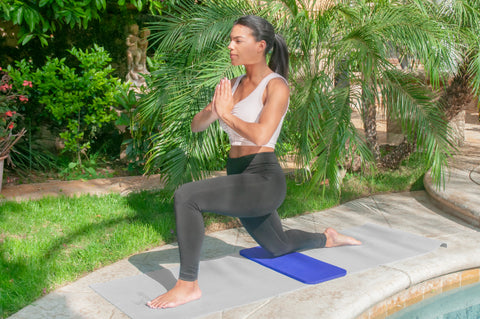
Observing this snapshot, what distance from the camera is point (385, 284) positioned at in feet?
11.6

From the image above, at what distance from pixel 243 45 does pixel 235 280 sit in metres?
1.47

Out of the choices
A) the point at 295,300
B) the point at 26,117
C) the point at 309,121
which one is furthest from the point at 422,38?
the point at 26,117

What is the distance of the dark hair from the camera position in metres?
3.20

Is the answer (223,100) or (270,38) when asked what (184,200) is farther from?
(270,38)

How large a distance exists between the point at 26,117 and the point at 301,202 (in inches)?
144

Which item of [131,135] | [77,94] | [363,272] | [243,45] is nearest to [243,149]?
[243,45]

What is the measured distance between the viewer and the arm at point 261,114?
300 cm

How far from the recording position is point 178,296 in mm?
3197

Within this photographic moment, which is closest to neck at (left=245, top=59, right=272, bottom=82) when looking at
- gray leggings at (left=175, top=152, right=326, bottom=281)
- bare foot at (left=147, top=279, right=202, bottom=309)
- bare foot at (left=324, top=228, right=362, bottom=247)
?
gray leggings at (left=175, top=152, right=326, bottom=281)

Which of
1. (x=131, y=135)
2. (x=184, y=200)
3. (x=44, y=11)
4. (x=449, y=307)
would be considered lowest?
(x=449, y=307)

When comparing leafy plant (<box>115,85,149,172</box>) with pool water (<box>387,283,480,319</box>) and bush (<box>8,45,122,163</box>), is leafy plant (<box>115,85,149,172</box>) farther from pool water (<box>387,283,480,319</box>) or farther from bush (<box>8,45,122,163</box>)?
pool water (<box>387,283,480,319</box>)

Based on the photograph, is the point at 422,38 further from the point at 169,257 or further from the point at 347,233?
the point at 169,257

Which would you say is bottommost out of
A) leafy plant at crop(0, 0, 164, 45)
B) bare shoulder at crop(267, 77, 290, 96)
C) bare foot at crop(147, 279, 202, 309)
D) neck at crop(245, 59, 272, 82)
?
bare foot at crop(147, 279, 202, 309)

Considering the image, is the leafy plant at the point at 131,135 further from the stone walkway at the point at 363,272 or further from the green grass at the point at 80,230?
the green grass at the point at 80,230
